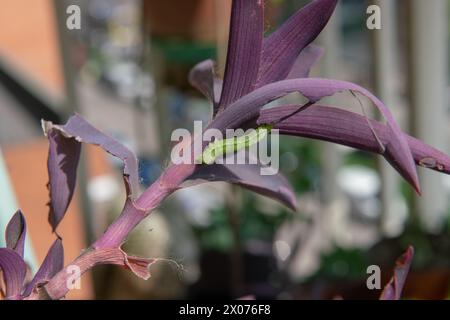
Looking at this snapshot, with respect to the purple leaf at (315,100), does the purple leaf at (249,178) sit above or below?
below

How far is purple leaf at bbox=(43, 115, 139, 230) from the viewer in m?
0.22

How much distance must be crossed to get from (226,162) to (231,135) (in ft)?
0.04

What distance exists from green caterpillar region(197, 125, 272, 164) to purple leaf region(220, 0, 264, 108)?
0.6 inches

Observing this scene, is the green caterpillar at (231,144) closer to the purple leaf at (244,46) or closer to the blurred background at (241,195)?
the purple leaf at (244,46)

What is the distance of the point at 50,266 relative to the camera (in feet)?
0.73

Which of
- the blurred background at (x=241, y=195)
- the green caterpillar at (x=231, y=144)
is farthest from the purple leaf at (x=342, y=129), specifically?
the blurred background at (x=241, y=195)

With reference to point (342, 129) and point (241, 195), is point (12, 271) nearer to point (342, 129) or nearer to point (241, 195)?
point (342, 129)

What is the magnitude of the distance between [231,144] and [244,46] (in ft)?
0.10

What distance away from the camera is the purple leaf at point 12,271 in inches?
8.3

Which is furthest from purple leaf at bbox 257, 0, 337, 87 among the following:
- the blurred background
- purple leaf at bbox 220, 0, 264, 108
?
the blurred background

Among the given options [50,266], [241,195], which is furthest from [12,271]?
[241,195]

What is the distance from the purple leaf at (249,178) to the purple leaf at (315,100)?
0.02m

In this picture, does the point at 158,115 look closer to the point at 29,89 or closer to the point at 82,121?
the point at 29,89
